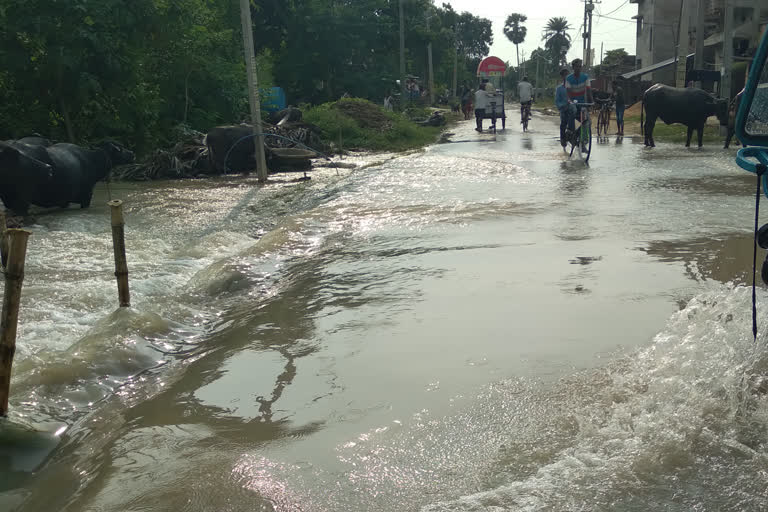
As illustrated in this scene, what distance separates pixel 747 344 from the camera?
12.5 ft

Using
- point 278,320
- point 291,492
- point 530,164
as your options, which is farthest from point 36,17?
point 291,492

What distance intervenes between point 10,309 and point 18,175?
6.69 meters

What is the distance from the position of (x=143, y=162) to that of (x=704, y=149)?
480 inches

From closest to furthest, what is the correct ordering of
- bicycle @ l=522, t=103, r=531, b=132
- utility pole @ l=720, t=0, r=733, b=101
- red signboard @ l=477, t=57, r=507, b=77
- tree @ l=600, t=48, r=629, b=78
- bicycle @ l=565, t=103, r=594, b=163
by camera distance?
bicycle @ l=565, t=103, r=594, b=163 → utility pole @ l=720, t=0, r=733, b=101 → bicycle @ l=522, t=103, r=531, b=132 → red signboard @ l=477, t=57, r=507, b=77 → tree @ l=600, t=48, r=629, b=78

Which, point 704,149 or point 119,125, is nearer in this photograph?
point 119,125

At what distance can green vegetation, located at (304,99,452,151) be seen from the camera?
21.4m

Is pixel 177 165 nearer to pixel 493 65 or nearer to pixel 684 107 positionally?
pixel 684 107

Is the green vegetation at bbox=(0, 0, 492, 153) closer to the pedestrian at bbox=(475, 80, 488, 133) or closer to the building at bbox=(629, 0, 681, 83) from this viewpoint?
the pedestrian at bbox=(475, 80, 488, 133)

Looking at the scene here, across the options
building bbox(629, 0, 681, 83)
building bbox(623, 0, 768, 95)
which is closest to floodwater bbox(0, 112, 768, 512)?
building bbox(623, 0, 768, 95)

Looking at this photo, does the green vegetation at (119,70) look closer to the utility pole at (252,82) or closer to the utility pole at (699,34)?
the utility pole at (252,82)

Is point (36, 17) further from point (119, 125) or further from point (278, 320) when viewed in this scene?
point (278, 320)

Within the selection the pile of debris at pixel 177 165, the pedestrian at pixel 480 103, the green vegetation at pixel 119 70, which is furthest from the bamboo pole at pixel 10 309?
the pedestrian at pixel 480 103

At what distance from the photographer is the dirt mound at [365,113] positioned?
24.0 metres

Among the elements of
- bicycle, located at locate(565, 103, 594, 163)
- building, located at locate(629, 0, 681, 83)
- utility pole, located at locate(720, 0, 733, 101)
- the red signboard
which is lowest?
bicycle, located at locate(565, 103, 594, 163)
